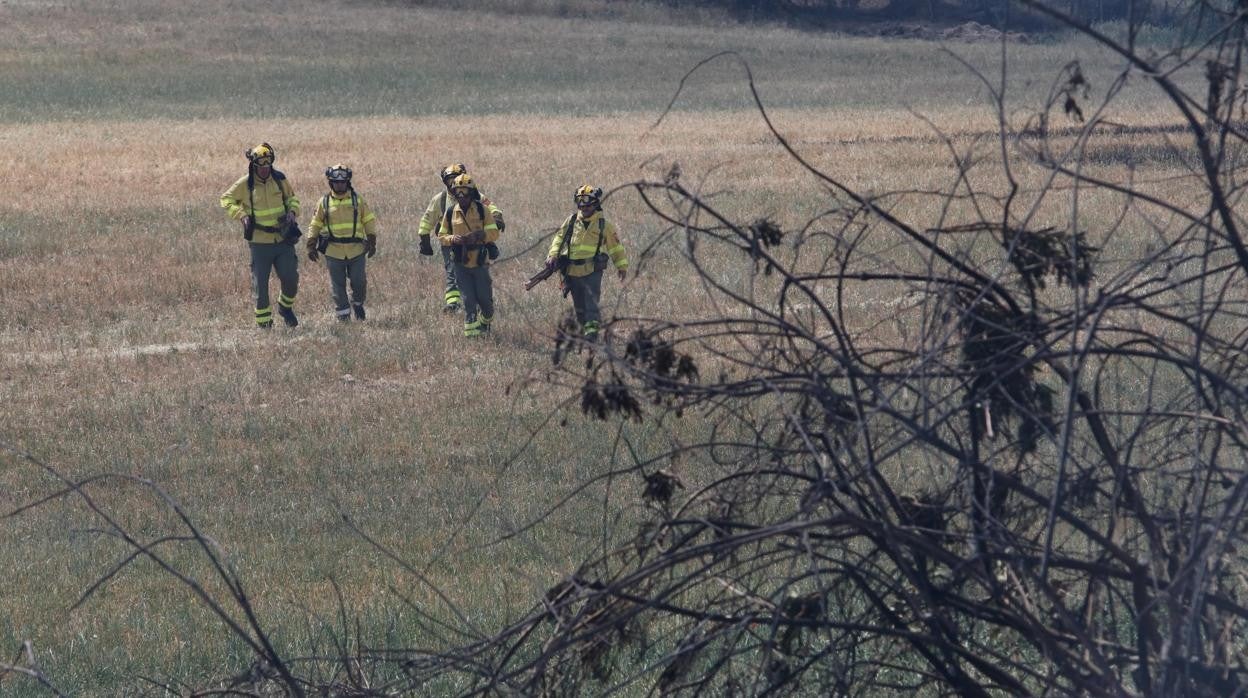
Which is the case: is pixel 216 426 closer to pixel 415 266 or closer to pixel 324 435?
pixel 324 435

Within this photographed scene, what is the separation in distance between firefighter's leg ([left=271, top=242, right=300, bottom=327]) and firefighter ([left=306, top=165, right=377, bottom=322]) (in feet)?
0.65

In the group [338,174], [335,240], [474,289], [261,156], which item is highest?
[261,156]

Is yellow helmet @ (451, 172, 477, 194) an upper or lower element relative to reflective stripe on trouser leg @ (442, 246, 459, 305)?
upper

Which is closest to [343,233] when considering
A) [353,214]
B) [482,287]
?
[353,214]

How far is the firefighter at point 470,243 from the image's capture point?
1329 centimetres

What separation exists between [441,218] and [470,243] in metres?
0.57

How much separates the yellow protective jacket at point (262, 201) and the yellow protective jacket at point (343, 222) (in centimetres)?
33

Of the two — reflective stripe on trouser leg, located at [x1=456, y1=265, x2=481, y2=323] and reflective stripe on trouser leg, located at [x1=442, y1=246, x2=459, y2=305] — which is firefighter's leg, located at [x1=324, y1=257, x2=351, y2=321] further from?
reflective stripe on trouser leg, located at [x1=456, y1=265, x2=481, y2=323]

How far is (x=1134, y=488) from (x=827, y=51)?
6196cm

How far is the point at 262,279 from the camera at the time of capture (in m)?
14.3

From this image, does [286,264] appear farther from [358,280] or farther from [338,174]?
[338,174]

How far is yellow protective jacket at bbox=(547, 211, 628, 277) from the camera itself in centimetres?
1228

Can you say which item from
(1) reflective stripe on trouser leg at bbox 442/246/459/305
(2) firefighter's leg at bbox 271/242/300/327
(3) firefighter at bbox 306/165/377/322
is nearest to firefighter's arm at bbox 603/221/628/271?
(1) reflective stripe on trouser leg at bbox 442/246/459/305

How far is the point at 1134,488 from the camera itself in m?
3.45
